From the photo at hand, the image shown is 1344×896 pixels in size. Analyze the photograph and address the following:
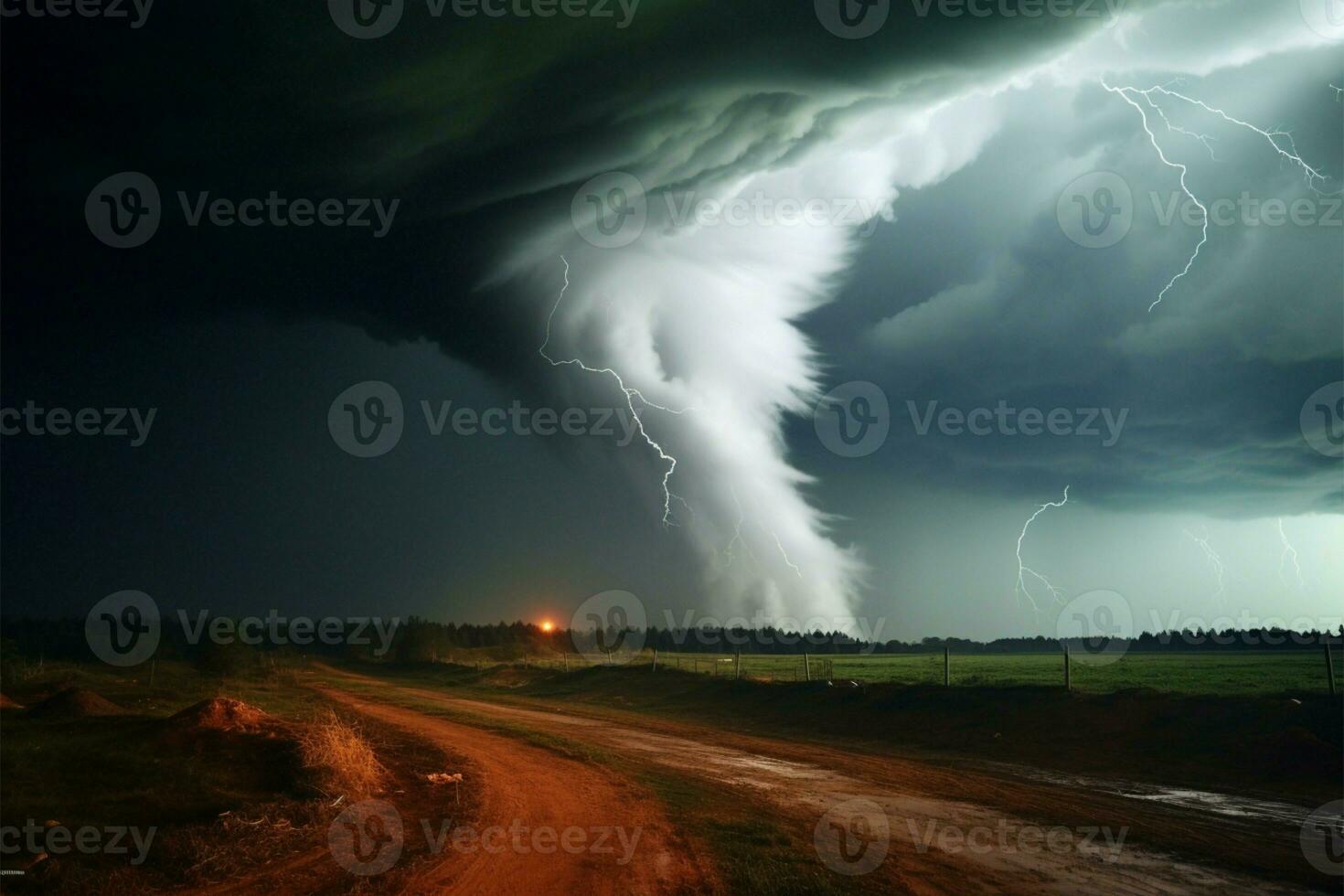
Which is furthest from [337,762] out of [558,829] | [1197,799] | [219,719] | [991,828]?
[1197,799]

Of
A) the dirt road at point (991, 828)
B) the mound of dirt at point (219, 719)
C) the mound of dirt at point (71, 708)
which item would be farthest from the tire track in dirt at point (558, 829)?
the mound of dirt at point (71, 708)

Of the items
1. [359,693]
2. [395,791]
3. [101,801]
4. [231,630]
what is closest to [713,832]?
[395,791]

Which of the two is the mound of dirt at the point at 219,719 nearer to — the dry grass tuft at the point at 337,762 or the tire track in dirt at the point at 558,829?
the dry grass tuft at the point at 337,762

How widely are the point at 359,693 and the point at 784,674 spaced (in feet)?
75.1

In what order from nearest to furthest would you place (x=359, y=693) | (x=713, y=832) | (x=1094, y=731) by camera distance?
(x=713, y=832), (x=1094, y=731), (x=359, y=693)

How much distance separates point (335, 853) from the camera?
8680 mm

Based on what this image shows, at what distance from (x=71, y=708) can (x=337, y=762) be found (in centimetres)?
1056

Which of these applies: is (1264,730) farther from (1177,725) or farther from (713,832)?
(713,832)

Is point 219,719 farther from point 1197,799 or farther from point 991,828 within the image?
point 1197,799

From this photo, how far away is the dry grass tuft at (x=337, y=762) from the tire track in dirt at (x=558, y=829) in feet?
5.62

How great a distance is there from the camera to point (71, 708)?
58.2 ft

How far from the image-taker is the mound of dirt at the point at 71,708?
1747cm

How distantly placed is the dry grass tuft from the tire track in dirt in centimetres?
171

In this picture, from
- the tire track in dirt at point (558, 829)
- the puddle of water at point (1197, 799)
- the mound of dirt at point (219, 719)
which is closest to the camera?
the tire track in dirt at point (558, 829)
